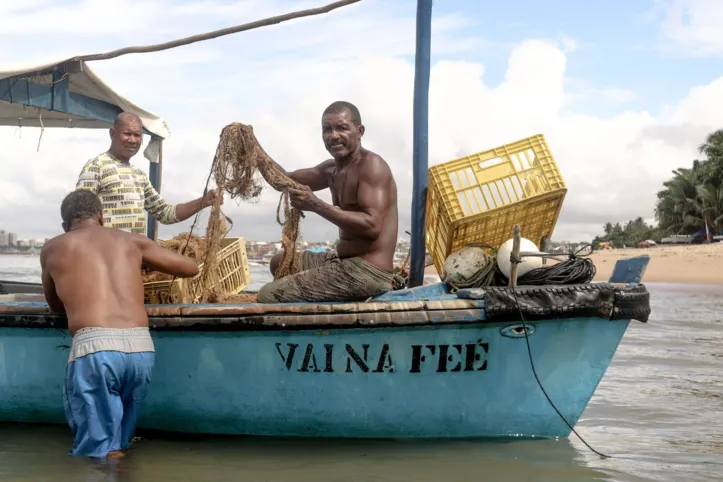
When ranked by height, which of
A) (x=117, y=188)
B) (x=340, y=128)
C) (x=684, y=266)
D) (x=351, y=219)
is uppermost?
(x=340, y=128)

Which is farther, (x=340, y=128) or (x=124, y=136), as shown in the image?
(x=124, y=136)

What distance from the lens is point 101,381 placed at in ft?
14.3

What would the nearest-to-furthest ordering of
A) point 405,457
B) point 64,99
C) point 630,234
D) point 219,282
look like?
1. point 405,457
2. point 219,282
3. point 64,99
4. point 630,234

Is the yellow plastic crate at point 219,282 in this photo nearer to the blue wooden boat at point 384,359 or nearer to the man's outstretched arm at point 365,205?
the blue wooden boat at point 384,359

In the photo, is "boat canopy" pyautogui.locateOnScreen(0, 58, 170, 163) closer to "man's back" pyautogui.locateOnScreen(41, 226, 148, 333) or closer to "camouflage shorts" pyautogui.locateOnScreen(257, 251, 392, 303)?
"man's back" pyautogui.locateOnScreen(41, 226, 148, 333)

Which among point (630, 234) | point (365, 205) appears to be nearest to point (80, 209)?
point (365, 205)

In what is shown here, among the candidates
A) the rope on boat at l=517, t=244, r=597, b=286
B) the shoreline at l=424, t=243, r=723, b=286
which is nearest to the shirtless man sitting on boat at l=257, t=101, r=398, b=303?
the rope on boat at l=517, t=244, r=597, b=286

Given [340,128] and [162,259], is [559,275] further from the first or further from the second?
[162,259]

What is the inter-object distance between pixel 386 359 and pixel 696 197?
1886 inches

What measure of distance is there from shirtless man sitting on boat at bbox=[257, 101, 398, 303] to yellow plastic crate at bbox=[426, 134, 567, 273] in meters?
0.37

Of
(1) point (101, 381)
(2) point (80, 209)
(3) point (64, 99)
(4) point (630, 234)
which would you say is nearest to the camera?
(1) point (101, 381)

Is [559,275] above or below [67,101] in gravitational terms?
below

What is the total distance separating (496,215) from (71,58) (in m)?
4.29

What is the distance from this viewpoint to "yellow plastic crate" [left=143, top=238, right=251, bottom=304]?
538 centimetres
